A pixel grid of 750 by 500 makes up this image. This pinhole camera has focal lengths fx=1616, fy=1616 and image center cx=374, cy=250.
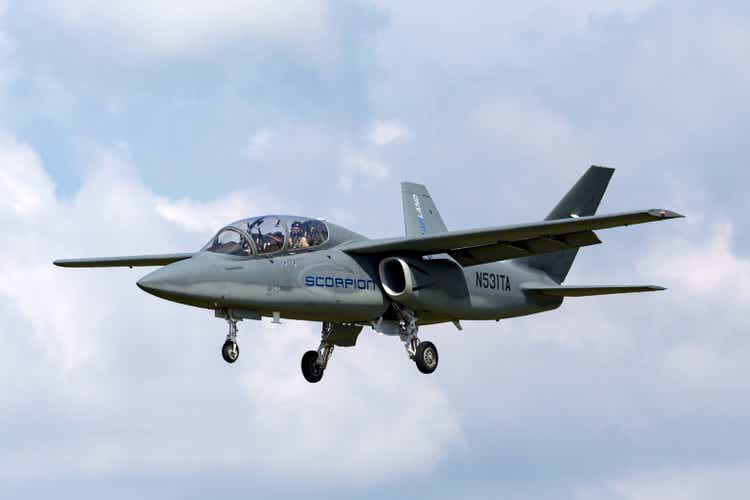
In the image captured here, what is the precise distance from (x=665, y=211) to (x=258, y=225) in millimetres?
8559

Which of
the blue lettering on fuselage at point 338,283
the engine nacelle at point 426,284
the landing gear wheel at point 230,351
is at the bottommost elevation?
the landing gear wheel at point 230,351

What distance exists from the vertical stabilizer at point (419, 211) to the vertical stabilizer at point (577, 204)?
319 cm

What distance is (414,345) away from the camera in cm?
3691

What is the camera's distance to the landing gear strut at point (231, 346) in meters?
32.7

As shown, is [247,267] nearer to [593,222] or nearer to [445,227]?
[593,222]

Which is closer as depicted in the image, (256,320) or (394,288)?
(256,320)

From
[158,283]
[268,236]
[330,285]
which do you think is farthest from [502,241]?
[158,283]

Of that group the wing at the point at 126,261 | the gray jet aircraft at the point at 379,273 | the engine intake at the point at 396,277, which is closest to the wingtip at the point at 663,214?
the gray jet aircraft at the point at 379,273

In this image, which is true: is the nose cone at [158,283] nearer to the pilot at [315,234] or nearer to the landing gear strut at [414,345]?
the pilot at [315,234]

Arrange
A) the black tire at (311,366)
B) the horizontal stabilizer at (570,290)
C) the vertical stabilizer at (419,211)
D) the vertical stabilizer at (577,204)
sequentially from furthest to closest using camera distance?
1. the vertical stabilizer at (419,211)
2. the vertical stabilizer at (577,204)
3. the horizontal stabilizer at (570,290)
4. the black tire at (311,366)

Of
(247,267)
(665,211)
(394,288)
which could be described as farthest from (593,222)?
(247,267)

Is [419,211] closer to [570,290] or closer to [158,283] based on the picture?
[570,290]

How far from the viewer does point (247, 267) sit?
110 feet

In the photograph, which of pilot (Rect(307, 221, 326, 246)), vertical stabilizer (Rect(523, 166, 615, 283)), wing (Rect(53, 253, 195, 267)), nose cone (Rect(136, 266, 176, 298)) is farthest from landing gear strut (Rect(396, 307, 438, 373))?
nose cone (Rect(136, 266, 176, 298))
